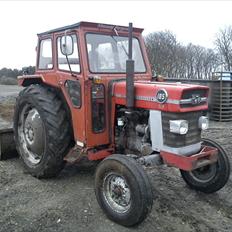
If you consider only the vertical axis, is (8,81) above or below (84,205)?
above

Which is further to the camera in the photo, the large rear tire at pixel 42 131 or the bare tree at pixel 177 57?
the bare tree at pixel 177 57

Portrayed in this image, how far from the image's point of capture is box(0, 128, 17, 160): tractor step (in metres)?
6.51

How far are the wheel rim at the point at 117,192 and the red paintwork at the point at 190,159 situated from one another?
60 cm

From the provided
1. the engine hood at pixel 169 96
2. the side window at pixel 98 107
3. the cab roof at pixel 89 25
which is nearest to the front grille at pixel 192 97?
the engine hood at pixel 169 96

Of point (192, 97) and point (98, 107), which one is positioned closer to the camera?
point (192, 97)

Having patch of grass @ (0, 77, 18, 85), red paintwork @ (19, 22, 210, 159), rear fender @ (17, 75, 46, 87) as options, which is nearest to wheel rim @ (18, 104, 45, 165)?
rear fender @ (17, 75, 46, 87)

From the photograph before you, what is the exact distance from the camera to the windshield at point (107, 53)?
207 inches

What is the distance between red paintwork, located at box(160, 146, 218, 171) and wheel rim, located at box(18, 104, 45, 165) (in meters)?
2.03

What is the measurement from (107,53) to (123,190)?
6.89ft

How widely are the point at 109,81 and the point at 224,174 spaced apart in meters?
1.96

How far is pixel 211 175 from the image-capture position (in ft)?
16.9

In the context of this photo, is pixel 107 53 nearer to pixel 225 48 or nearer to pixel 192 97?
pixel 192 97

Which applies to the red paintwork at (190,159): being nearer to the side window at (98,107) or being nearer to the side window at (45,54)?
the side window at (98,107)

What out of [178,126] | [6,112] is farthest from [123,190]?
[6,112]
